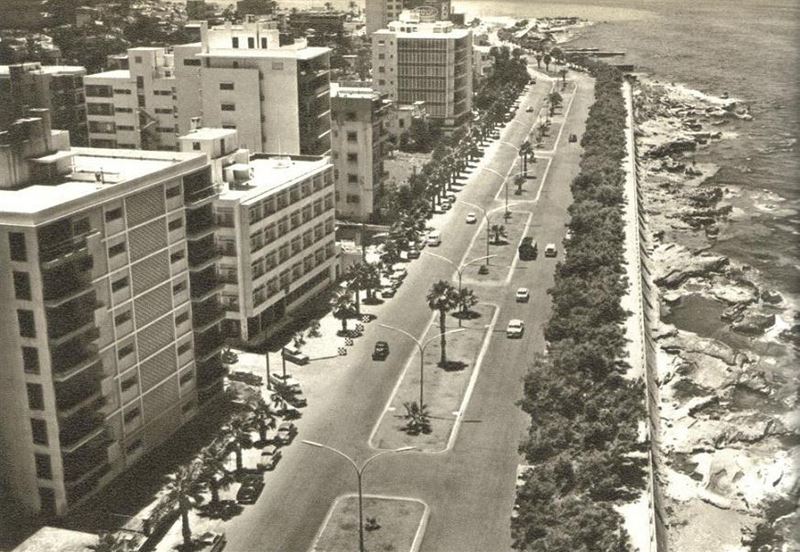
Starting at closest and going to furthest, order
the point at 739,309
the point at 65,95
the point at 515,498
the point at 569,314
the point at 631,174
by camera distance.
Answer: the point at 515,498
the point at 569,314
the point at 739,309
the point at 65,95
the point at 631,174

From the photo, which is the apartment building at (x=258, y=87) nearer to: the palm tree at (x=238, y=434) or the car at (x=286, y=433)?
the car at (x=286, y=433)

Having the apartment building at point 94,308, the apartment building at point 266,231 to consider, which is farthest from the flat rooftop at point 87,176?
the apartment building at point 266,231

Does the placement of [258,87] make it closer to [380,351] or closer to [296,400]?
[380,351]

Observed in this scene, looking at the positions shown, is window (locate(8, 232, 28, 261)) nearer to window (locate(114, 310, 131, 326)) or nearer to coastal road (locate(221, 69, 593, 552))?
window (locate(114, 310, 131, 326))

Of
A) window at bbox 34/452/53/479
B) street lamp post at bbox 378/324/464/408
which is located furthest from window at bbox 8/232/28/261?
street lamp post at bbox 378/324/464/408

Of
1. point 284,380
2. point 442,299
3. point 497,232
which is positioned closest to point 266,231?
point 284,380

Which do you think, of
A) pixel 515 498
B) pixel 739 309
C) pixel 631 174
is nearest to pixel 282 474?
pixel 515 498

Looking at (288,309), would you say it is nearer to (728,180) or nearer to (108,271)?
(108,271)
